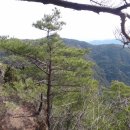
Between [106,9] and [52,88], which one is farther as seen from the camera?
[52,88]

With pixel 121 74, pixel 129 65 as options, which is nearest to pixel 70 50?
pixel 121 74

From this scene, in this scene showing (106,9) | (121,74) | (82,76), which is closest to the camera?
(106,9)

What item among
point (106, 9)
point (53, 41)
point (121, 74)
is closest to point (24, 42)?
point (53, 41)

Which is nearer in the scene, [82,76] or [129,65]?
[82,76]

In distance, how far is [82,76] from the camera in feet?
63.2

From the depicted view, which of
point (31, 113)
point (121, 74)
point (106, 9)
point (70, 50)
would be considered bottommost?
point (121, 74)

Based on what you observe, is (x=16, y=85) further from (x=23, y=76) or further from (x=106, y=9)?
(x=106, y=9)

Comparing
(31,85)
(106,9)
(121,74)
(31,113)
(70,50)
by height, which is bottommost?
(121,74)

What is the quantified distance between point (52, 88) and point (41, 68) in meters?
1.32

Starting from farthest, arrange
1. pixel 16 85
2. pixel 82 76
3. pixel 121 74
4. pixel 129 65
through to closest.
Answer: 1. pixel 129 65
2. pixel 121 74
3. pixel 82 76
4. pixel 16 85

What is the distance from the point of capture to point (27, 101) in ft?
50.3

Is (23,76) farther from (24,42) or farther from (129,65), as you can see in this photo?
(129,65)

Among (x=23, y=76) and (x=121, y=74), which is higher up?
(x=23, y=76)

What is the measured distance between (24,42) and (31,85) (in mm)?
2012
